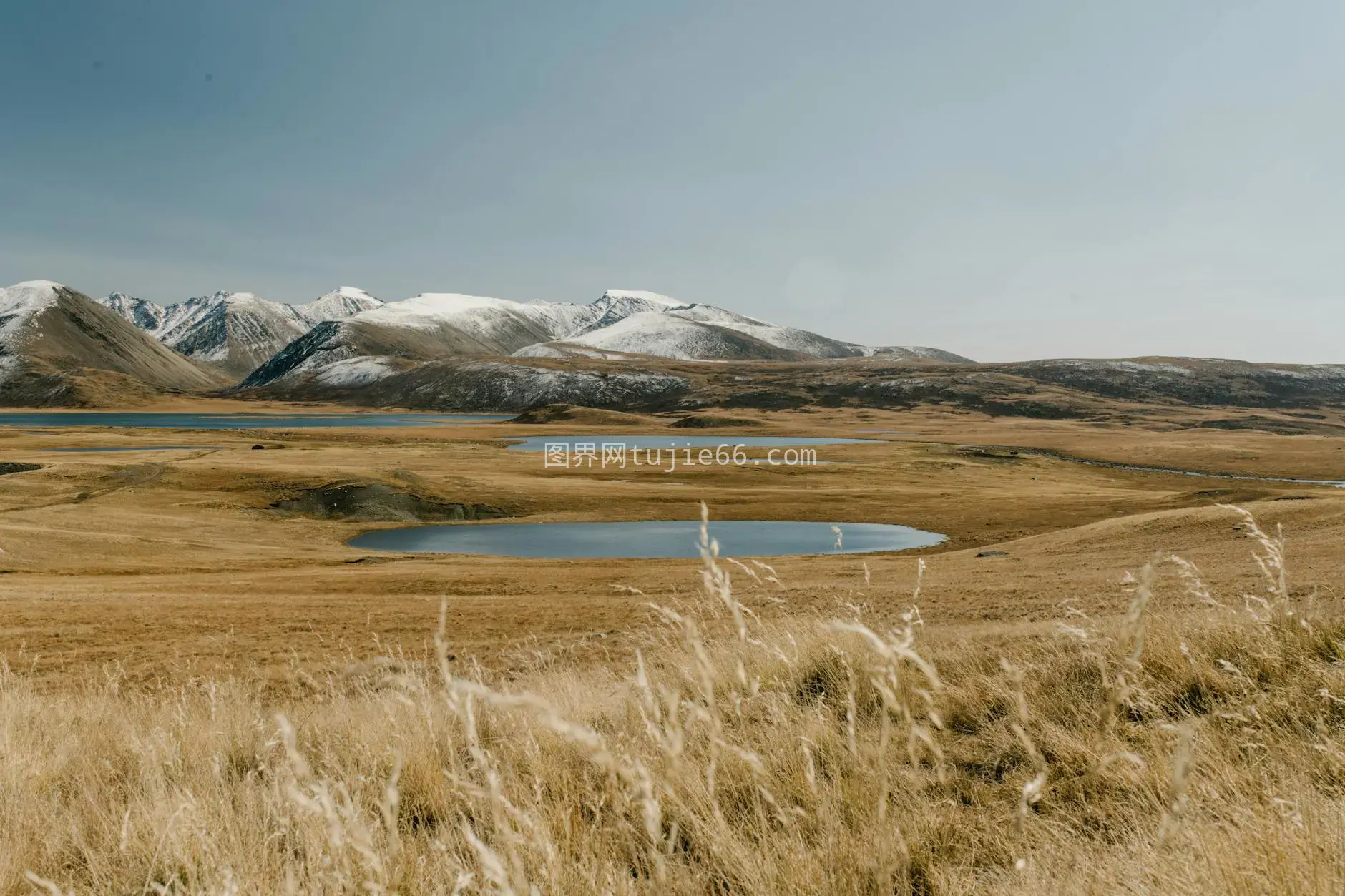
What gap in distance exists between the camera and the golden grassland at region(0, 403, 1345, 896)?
2.69m

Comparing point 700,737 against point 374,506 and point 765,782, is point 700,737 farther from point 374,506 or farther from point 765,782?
point 374,506

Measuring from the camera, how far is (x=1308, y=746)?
4.02 m

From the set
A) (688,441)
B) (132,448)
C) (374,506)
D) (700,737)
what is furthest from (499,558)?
(688,441)

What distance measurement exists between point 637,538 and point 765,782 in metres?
39.7

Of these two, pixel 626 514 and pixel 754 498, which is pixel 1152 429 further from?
pixel 626 514

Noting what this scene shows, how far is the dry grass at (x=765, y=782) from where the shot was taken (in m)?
2.46

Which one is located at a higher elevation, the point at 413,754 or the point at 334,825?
the point at 334,825

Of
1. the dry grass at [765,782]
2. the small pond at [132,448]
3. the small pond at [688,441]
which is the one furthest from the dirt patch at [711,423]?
the dry grass at [765,782]

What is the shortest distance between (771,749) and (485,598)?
17.1 meters

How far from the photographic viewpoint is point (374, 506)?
50.7 meters

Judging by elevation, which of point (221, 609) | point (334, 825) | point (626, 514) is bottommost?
point (626, 514)

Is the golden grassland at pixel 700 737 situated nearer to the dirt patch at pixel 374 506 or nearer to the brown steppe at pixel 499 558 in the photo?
the brown steppe at pixel 499 558

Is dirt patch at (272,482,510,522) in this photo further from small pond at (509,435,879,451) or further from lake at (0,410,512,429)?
lake at (0,410,512,429)

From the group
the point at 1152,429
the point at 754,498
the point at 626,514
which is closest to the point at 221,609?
the point at 626,514
